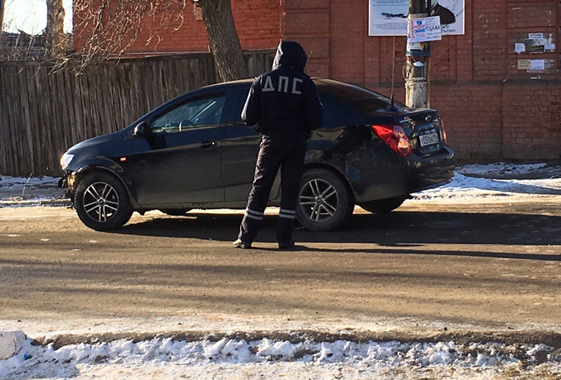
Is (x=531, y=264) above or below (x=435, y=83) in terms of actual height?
below

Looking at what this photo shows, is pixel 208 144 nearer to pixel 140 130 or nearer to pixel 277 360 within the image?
pixel 140 130

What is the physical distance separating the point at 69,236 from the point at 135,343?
4782 millimetres

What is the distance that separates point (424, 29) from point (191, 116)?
4.15 metres

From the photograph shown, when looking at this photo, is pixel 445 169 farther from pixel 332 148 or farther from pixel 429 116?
pixel 332 148

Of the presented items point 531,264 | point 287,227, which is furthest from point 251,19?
point 531,264

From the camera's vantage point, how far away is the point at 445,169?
945cm

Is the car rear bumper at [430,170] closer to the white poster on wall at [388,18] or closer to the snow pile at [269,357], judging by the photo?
the snow pile at [269,357]

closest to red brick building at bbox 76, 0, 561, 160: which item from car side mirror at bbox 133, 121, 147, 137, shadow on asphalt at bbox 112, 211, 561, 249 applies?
shadow on asphalt at bbox 112, 211, 561, 249

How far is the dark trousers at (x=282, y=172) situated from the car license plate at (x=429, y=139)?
58.8 inches

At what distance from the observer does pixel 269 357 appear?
5.16m

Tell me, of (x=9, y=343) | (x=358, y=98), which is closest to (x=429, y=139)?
(x=358, y=98)

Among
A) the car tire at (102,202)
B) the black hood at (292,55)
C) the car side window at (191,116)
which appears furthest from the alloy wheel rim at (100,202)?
the black hood at (292,55)

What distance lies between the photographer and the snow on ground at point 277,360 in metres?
4.93

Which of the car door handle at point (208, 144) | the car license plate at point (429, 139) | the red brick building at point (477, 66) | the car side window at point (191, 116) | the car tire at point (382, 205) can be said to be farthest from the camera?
the red brick building at point (477, 66)
